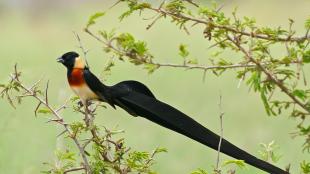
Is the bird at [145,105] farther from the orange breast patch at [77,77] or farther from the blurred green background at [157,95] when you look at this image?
the blurred green background at [157,95]

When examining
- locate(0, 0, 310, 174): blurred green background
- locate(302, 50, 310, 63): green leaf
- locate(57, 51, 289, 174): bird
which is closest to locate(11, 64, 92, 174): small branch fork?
locate(57, 51, 289, 174): bird

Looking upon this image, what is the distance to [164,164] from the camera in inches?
262

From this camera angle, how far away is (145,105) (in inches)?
106

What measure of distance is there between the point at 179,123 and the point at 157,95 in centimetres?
731

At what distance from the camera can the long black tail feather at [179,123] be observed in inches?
105

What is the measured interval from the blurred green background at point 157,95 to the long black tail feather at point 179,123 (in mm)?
598

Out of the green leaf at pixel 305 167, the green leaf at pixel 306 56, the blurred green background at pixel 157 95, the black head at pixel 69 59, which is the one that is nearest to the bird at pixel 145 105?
the black head at pixel 69 59

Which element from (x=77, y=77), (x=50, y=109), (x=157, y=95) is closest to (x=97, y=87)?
(x=77, y=77)

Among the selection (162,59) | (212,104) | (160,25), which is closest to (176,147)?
(212,104)

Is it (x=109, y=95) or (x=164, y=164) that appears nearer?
(x=109, y=95)

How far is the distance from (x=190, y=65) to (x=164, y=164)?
Answer: 3.90 meters

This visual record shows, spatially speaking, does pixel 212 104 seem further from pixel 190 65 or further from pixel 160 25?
pixel 190 65

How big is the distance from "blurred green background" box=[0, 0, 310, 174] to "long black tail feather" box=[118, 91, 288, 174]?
598 millimetres

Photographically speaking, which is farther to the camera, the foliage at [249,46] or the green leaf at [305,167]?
the green leaf at [305,167]
